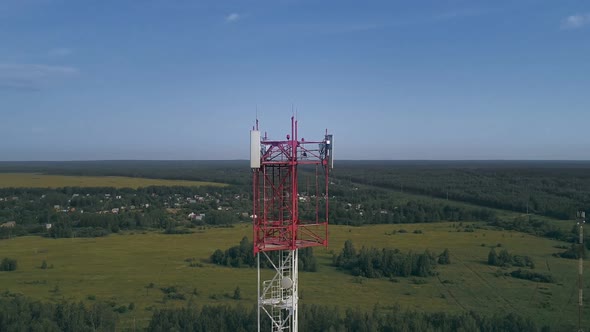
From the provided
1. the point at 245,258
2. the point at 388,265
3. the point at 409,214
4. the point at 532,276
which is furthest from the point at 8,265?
the point at 409,214

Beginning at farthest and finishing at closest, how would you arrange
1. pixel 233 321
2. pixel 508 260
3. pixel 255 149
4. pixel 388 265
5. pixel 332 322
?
pixel 508 260, pixel 388 265, pixel 233 321, pixel 332 322, pixel 255 149

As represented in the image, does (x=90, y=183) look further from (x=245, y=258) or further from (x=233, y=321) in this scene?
(x=233, y=321)

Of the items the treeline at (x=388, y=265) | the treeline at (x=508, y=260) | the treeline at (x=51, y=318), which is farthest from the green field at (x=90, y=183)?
the treeline at (x=51, y=318)

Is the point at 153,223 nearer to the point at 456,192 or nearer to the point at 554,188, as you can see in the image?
the point at 456,192

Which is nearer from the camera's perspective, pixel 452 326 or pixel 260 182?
pixel 260 182

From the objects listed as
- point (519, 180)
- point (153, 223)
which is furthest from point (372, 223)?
point (519, 180)

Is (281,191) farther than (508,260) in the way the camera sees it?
No
